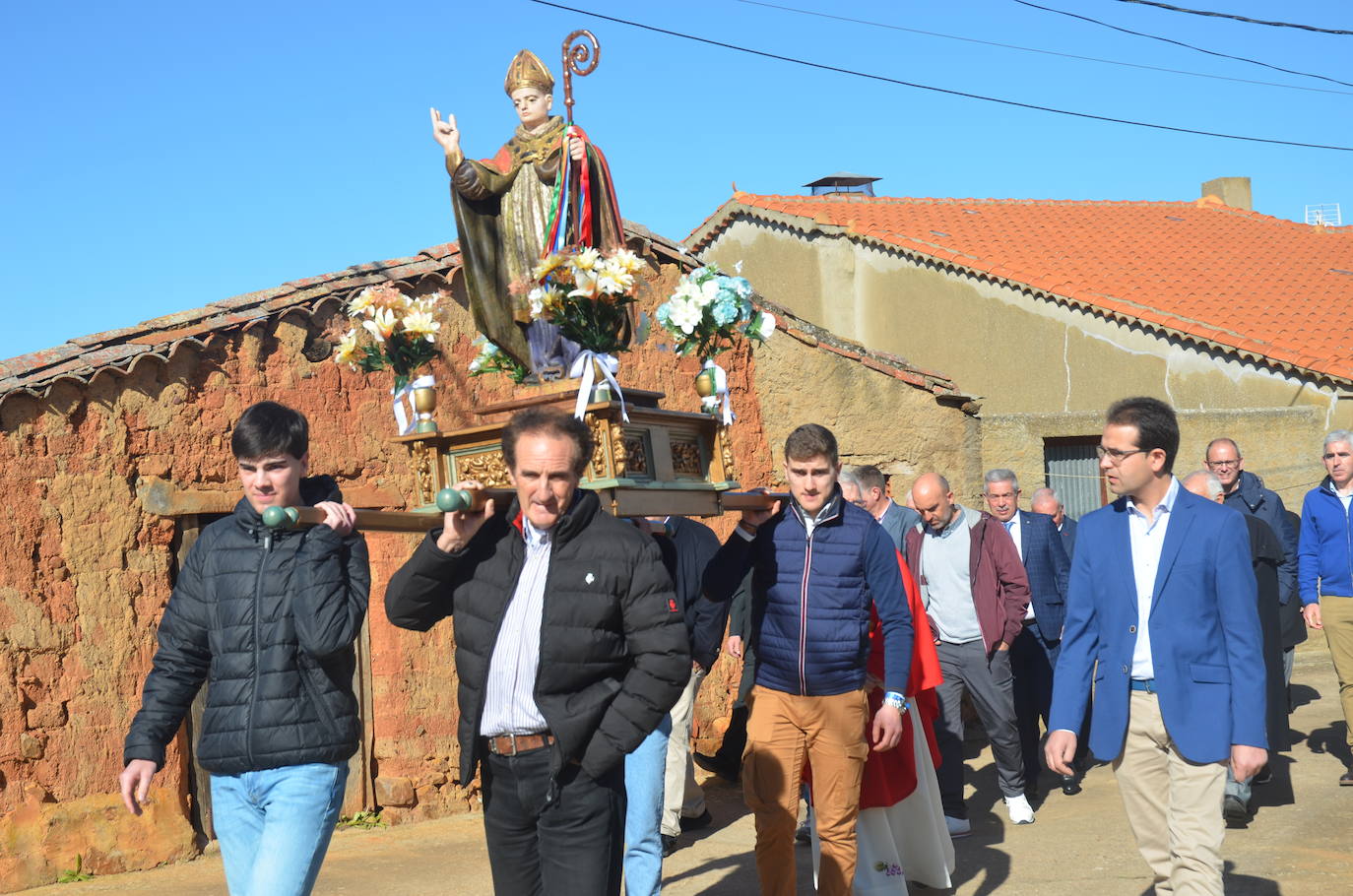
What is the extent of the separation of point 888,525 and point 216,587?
537 cm

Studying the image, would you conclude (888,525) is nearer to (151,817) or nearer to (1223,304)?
(151,817)

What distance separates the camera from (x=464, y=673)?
3.93 meters

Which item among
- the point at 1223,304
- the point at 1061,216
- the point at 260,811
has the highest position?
the point at 1061,216

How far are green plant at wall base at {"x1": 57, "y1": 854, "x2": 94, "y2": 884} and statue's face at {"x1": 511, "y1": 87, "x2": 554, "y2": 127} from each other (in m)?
5.43

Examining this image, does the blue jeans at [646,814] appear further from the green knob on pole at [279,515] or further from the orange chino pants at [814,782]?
the green knob on pole at [279,515]

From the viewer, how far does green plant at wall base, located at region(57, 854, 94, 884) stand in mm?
7828

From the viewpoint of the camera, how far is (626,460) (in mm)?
4578

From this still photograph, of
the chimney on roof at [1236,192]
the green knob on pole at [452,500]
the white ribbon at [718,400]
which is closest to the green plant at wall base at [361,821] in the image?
the white ribbon at [718,400]

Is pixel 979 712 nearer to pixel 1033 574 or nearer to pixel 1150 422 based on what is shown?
pixel 1033 574

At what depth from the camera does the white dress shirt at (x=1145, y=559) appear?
182 inches

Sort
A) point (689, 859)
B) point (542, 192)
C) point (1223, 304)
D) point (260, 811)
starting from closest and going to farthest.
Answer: point (260, 811) → point (542, 192) → point (689, 859) → point (1223, 304)

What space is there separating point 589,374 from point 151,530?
15.7 ft

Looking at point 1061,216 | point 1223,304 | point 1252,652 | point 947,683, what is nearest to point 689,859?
point 947,683

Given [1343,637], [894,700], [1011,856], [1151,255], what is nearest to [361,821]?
[1011,856]
